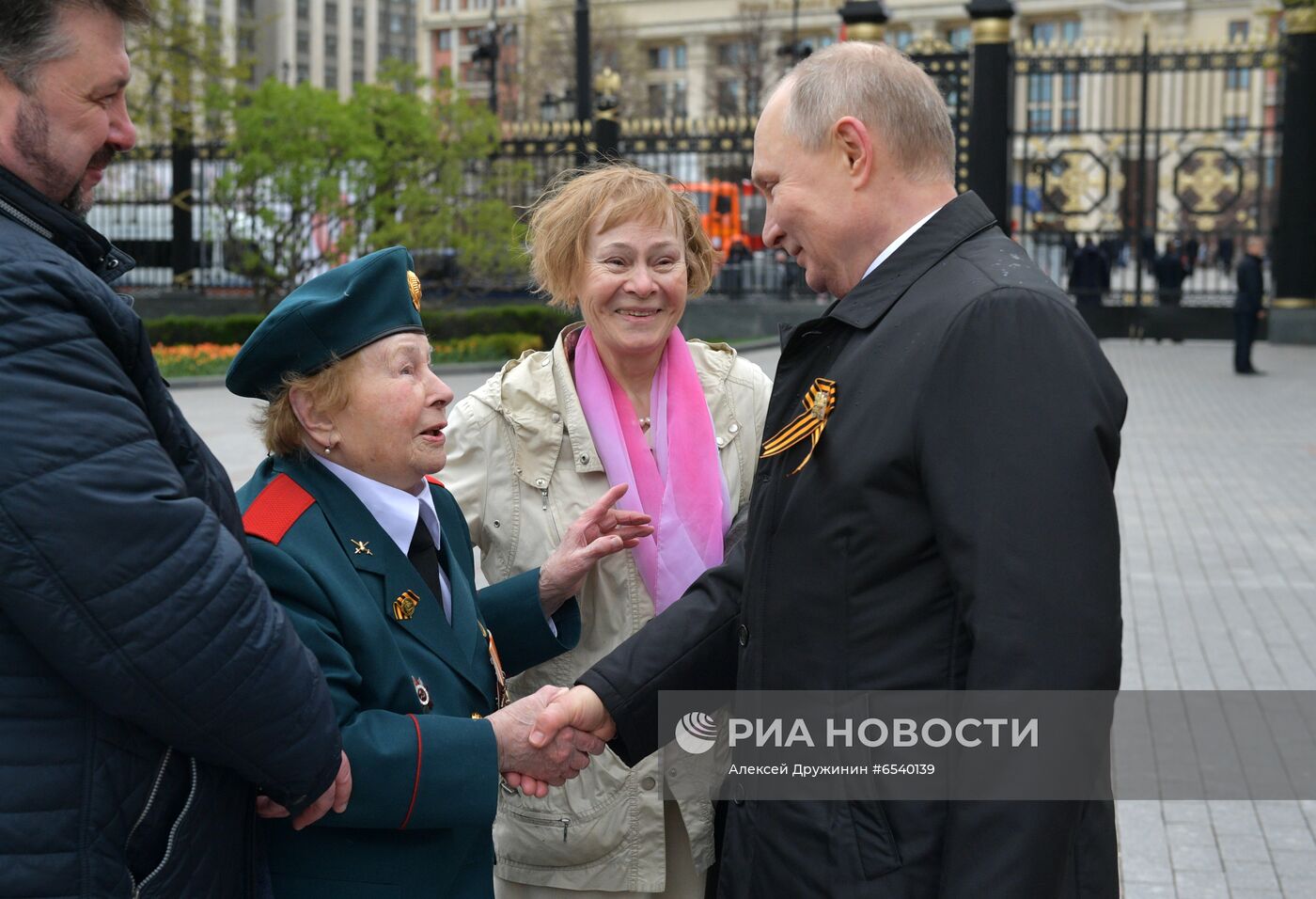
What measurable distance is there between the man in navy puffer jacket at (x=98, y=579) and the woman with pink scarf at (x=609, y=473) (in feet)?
3.50

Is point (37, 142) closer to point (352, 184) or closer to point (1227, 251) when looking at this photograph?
point (352, 184)

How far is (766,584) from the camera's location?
2285 mm

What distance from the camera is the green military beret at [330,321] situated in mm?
2420

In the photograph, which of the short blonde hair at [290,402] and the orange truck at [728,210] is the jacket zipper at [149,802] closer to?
the short blonde hair at [290,402]

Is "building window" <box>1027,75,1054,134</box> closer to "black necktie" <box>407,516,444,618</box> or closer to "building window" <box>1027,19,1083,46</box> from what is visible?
"building window" <box>1027,19,1083,46</box>

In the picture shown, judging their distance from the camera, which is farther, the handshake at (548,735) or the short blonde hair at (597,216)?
the short blonde hair at (597,216)

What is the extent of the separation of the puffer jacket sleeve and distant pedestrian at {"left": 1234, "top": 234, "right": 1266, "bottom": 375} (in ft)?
57.1

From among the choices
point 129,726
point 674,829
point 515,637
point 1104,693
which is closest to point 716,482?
point 515,637

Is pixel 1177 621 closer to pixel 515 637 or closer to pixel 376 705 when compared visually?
pixel 515 637

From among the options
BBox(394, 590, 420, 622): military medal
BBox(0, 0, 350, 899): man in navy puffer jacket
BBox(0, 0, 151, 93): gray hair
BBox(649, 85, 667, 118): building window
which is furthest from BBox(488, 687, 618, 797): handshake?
BBox(649, 85, 667, 118): building window

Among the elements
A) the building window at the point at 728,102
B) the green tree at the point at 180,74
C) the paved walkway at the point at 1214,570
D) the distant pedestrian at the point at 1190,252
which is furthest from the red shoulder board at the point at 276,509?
the building window at the point at 728,102

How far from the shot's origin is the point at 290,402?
2502 mm

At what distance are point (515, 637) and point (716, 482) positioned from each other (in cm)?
51

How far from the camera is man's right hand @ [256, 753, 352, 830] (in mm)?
2107
